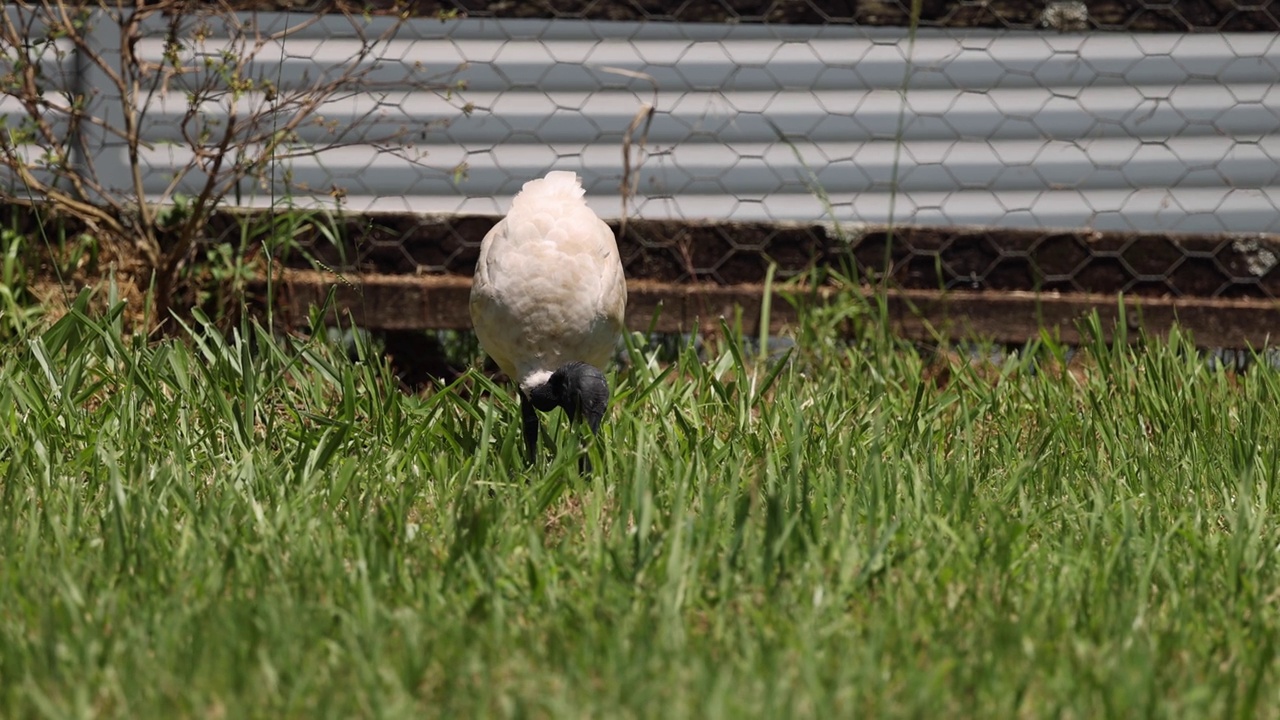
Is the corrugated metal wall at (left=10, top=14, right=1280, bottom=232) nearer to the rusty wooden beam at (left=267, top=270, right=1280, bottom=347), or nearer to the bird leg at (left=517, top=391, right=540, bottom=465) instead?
the rusty wooden beam at (left=267, top=270, right=1280, bottom=347)

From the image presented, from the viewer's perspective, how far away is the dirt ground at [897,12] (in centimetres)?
462

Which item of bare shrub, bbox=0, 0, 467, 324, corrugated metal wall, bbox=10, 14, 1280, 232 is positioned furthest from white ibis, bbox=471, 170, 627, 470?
corrugated metal wall, bbox=10, 14, 1280, 232

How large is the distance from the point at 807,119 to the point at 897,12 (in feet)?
1.58

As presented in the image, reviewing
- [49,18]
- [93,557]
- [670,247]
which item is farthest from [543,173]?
[93,557]

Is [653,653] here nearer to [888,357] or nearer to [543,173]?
[888,357]

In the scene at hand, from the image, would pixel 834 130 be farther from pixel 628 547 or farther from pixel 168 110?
pixel 628 547

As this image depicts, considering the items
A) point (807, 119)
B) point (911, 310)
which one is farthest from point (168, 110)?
point (911, 310)

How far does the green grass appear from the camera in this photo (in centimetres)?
186

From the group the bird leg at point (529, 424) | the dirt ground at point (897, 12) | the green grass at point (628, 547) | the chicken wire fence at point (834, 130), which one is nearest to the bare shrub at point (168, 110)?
the chicken wire fence at point (834, 130)

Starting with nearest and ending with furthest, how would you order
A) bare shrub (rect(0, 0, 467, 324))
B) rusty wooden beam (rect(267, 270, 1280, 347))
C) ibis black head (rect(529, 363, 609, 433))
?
ibis black head (rect(529, 363, 609, 433)) → bare shrub (rect(0, 0, 467, 324)) → rusty wooden beam (rect(267, 270, 1280, 347))

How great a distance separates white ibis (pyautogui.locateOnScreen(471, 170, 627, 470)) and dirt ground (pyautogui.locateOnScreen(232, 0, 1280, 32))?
1.59 metres

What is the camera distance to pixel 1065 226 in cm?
505

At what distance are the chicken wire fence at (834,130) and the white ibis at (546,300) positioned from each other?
1.32 meters

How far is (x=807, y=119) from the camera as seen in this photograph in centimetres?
486
